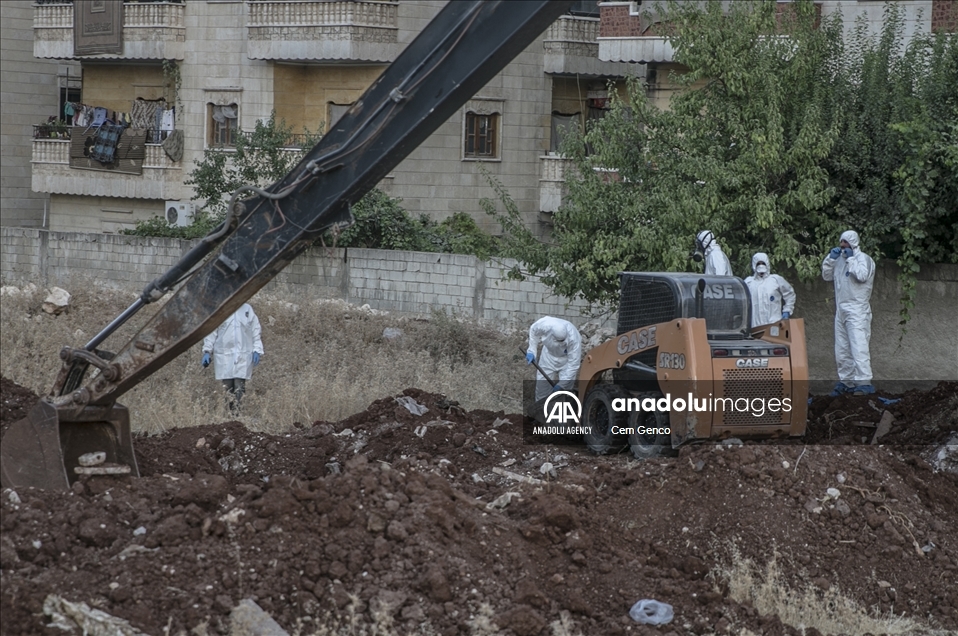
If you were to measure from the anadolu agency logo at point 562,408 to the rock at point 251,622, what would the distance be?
5175 millimetres

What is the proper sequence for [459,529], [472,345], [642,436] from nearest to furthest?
[459,529] < [642,436] < [472,345]

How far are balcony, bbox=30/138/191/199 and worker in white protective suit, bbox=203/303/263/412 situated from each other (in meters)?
15.4

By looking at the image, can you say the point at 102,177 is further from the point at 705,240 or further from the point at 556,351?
the point at 556,351

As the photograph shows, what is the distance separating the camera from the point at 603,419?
33.7ft

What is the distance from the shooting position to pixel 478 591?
6.27 metres

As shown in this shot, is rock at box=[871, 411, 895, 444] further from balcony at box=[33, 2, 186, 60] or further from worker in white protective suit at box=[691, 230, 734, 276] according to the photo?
balcony at box=[33, 2, 186, 60]

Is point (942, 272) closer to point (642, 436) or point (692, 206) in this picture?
point (692, 206)

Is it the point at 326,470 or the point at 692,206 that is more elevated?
the point at 692,206

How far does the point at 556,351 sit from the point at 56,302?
28.6 ft

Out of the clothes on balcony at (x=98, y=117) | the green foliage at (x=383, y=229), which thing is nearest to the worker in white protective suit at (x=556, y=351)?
the green foliage at (x=383, y=229)

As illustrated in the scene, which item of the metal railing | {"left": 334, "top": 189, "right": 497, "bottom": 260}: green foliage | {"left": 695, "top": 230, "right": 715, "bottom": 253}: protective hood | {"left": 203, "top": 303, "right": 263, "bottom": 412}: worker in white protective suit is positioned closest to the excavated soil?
{"left": 203, "top": 303, "right": 263, "bottom": 412}: worker in white protective suit

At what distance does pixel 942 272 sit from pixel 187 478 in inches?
395

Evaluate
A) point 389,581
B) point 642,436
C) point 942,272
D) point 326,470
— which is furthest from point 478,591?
point 942,272

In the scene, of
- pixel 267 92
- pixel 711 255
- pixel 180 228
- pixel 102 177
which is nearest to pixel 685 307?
pixel 711 255
